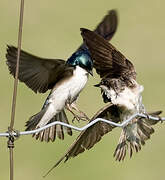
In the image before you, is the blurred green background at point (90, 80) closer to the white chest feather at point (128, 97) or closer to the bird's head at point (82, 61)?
the bird's head at point (82, 61)

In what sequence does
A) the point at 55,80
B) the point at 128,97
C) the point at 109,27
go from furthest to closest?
the point at 109,27 → the point at 55,80 → the point at 128,97

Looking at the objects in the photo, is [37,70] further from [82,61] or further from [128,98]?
[128,98]

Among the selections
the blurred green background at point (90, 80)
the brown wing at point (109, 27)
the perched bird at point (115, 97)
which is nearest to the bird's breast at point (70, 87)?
the perched bird at point (115, 97)

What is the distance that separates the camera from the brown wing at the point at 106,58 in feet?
10.3

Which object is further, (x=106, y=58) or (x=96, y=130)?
(x=96, y=130)

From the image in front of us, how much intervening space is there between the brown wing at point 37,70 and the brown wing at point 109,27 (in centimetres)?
67

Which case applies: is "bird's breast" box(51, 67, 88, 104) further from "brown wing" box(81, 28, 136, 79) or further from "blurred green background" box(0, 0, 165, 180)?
"blurred green background" box(0, 0, 165, 180)

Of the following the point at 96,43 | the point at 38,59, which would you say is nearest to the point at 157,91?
the point at 38,59

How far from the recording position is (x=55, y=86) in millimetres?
4074

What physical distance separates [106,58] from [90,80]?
11.3 feet

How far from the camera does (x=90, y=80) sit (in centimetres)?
666

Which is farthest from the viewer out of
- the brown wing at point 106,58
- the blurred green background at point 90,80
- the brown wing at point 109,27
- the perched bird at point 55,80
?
the blurred green background at point 90,80

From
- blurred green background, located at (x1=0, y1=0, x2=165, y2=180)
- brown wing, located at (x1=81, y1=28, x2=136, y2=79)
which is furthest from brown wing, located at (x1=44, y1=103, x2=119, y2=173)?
blurred green background, located at (x1=0, y1=0, x2=165, y2=180)

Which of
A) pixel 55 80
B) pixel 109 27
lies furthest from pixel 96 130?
pixel 109 27
